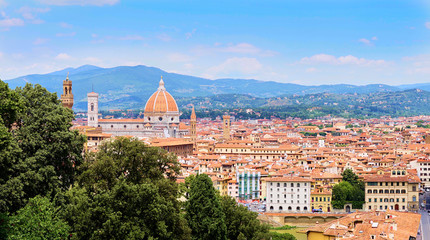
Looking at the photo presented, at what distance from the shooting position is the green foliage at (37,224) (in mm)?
25359

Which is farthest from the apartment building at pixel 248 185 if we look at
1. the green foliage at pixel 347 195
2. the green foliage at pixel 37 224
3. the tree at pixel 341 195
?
the green foliage at pixel 37 224

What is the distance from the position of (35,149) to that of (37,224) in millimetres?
6119

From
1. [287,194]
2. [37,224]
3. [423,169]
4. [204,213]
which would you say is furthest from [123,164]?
[423,169]

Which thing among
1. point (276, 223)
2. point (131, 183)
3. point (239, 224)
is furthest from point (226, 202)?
point (276, 223)

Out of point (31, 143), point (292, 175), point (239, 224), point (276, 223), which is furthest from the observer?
point (292, 175)

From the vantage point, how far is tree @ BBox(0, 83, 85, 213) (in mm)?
28172

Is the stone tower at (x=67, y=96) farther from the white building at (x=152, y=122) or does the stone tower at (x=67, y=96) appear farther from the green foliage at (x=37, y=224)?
the green foliage at (x=37, y=224)

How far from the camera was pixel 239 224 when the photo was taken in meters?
35.7

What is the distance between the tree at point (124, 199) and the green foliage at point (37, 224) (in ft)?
3.70

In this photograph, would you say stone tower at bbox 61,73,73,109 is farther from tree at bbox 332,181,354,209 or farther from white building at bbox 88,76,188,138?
white building at bbox 88,76,188,138

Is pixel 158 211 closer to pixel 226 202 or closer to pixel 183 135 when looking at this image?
pixel 226 202

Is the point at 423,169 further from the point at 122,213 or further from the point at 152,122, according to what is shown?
the point at 152,122

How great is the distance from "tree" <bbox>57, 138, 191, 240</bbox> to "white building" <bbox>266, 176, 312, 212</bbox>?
32.2m

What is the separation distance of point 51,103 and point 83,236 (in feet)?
26.0
